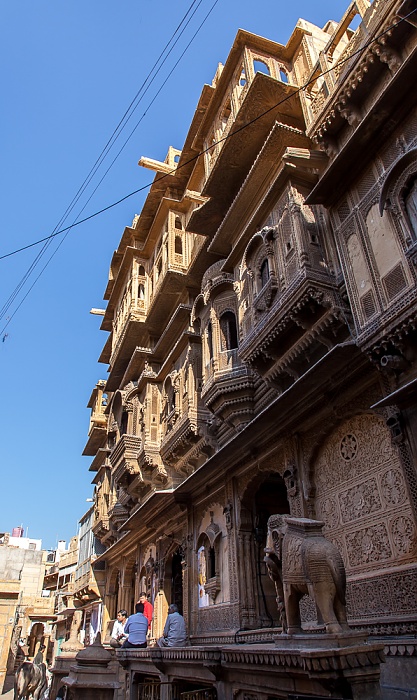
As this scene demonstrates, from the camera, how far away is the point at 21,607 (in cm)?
3509

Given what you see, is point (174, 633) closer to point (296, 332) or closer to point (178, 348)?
point (296, 332)

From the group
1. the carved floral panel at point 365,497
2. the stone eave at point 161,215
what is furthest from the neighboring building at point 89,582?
the carved floral panel at point 365,497

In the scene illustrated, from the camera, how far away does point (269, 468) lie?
32.0ft

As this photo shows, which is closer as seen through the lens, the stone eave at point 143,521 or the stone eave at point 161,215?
the stone eave at point 143,521

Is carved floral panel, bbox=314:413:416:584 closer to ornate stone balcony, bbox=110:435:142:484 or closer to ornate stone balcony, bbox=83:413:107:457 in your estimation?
ornate stone balcony, bbox=110:435:142:484

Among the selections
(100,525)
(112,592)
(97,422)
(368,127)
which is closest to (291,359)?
(368,127)

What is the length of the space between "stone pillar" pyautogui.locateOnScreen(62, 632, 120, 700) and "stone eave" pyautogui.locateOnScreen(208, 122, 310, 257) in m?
8.64

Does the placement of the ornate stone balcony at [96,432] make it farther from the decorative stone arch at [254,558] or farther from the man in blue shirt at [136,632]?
the man in blue shirt at [136,632]

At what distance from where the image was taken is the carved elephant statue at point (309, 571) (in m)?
4.47

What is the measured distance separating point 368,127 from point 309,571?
6.02 m

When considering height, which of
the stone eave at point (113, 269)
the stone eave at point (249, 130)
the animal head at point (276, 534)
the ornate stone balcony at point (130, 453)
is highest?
the stone eave at point (113, 269)

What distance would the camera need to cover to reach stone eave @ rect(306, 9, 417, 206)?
6891 millimetres

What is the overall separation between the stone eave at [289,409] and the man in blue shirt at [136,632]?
10.5ft

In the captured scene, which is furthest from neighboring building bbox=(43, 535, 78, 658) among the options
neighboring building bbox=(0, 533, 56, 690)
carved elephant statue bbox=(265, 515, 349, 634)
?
carved elephant statue bbox=(265, 515, 349, 634)
